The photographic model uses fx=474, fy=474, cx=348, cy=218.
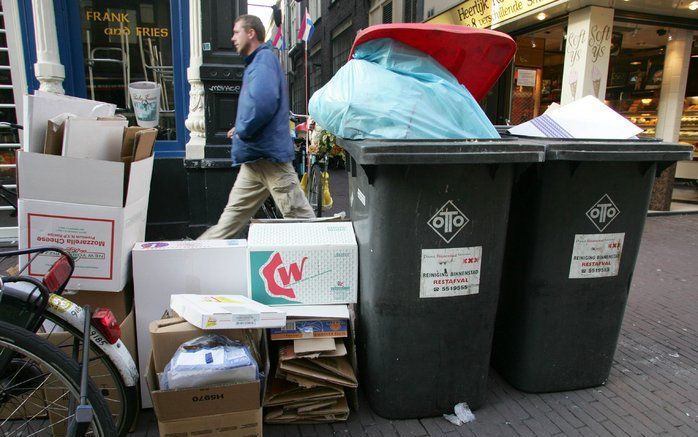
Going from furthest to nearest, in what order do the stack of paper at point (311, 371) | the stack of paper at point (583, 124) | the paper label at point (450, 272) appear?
the stack of paper at point (583, 124)
the stack of paper at point (311, 371)
the paper label at point (450, 272)

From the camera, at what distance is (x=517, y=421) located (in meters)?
2.51

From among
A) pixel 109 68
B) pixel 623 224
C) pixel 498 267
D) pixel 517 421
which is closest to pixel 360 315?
pixel 498 267

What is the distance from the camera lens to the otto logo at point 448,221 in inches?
89.5

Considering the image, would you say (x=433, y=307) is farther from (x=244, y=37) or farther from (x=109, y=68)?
(x=109, y=68)

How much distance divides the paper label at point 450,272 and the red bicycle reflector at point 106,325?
142cm

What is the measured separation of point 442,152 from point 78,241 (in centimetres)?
181

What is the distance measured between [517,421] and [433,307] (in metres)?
0.80

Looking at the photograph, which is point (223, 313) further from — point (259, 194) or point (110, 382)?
point (259, 194)

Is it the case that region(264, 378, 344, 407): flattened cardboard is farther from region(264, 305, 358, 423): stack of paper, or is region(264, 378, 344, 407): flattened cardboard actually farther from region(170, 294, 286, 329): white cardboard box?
region(170, 294, 286, 329): white cardboard box

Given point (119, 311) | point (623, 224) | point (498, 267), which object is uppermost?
point (623, 224)

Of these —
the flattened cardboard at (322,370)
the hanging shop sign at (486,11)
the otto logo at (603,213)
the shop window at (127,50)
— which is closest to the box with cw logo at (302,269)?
the flattened cardboard at (322,370)

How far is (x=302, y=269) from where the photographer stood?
8.27 feet

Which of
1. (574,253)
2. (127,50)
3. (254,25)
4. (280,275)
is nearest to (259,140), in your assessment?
(254,25)

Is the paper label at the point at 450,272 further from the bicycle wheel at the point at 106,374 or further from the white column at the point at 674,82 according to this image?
the white column at the point at 674,82
